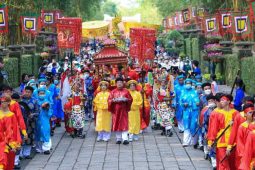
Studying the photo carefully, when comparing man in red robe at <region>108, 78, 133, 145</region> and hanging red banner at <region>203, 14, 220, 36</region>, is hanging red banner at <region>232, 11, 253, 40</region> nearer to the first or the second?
hanging red banner at <region>203, 14, 220, 36</region>

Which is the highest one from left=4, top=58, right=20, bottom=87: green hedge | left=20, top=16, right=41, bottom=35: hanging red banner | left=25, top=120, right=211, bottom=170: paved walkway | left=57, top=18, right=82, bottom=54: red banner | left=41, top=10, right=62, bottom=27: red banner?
left=41, top=10, right=62, bottom=27: red banner

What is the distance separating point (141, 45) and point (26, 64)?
1235 cm

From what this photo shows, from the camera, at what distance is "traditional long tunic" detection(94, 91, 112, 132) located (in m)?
19.7

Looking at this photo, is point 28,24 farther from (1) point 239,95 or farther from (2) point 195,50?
(1) point 239,95

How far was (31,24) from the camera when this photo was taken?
35375 millimetres

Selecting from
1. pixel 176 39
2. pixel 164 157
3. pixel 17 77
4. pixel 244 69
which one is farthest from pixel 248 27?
pixel 176 39

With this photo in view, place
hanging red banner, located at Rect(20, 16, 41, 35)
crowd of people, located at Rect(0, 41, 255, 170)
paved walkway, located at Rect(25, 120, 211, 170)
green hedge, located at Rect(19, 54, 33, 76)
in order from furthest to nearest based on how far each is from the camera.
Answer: green hedge, located at Rect(19, 54, 33, 76), hanging red banner, located at Rect(20, 16, 41, 35), paved walkway, located at Rect(25, 120, 211, 170), crowd of people, located at Rect(0, 41, 255, 170)

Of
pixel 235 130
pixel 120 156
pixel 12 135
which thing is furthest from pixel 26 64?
pixel 235 130

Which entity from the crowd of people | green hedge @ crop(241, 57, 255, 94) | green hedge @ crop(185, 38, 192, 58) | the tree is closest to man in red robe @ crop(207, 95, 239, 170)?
the crowd of people

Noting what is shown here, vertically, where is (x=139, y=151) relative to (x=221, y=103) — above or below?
below

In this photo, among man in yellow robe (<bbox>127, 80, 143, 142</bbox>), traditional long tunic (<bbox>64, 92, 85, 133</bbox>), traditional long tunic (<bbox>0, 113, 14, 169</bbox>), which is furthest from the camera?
traditional long tunic (<bbox>64, 92, 85, 133</bbox>)

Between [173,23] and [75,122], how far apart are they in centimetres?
4665

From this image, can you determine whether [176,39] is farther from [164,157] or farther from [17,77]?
[164,157]

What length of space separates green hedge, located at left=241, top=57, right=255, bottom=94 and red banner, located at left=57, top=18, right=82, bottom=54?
6542 millimetres
